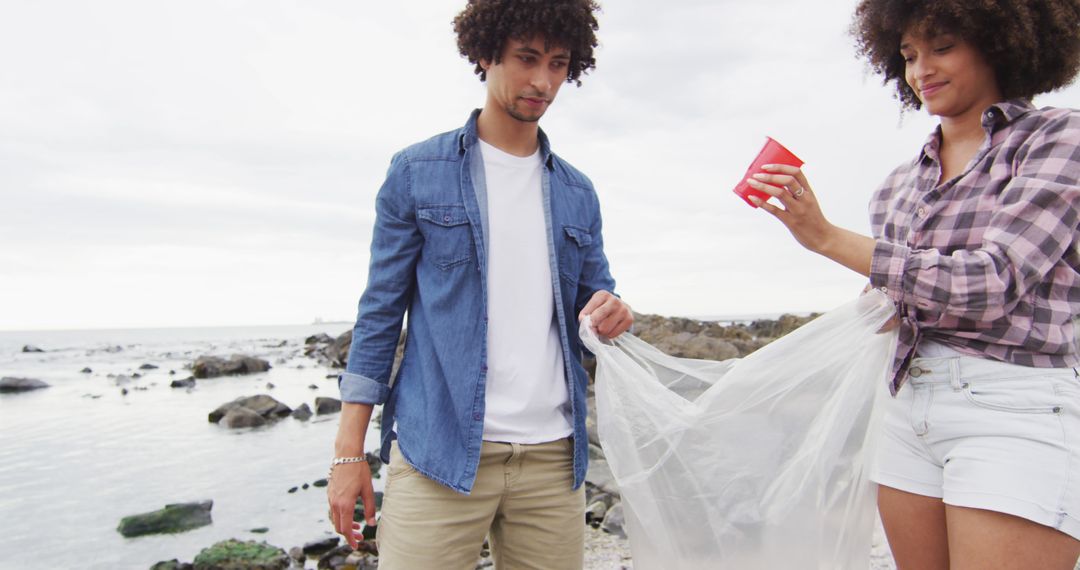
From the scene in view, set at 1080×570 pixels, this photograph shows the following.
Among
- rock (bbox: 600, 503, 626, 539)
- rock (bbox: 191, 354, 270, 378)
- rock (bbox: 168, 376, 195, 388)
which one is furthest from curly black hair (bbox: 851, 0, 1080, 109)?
rock (bbox: 191, 354, 270, 378)

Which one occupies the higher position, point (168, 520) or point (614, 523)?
point (614, 523)

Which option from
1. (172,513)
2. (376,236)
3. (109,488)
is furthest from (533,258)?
(109,488)

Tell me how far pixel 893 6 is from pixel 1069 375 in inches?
40.1

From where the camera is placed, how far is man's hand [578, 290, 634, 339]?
2086 mm

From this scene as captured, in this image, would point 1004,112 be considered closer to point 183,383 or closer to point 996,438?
point 996,438

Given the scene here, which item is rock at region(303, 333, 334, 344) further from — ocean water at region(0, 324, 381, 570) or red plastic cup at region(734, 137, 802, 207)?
red plastic cup at region(734, 137, 802, 207)

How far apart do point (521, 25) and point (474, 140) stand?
0.37 meters

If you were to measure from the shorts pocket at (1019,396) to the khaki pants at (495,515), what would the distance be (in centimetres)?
107

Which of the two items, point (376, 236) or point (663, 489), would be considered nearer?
point (663, 489)

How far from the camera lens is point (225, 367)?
2158 cm

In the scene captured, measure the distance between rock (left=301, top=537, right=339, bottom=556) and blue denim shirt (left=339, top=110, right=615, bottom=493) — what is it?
3.75 meters

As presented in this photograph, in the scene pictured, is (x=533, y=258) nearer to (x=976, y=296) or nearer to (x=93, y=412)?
(x=976, y=296)

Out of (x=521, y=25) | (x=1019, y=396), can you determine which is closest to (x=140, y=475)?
(x=521, y=25)

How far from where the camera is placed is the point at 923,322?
1.72m
